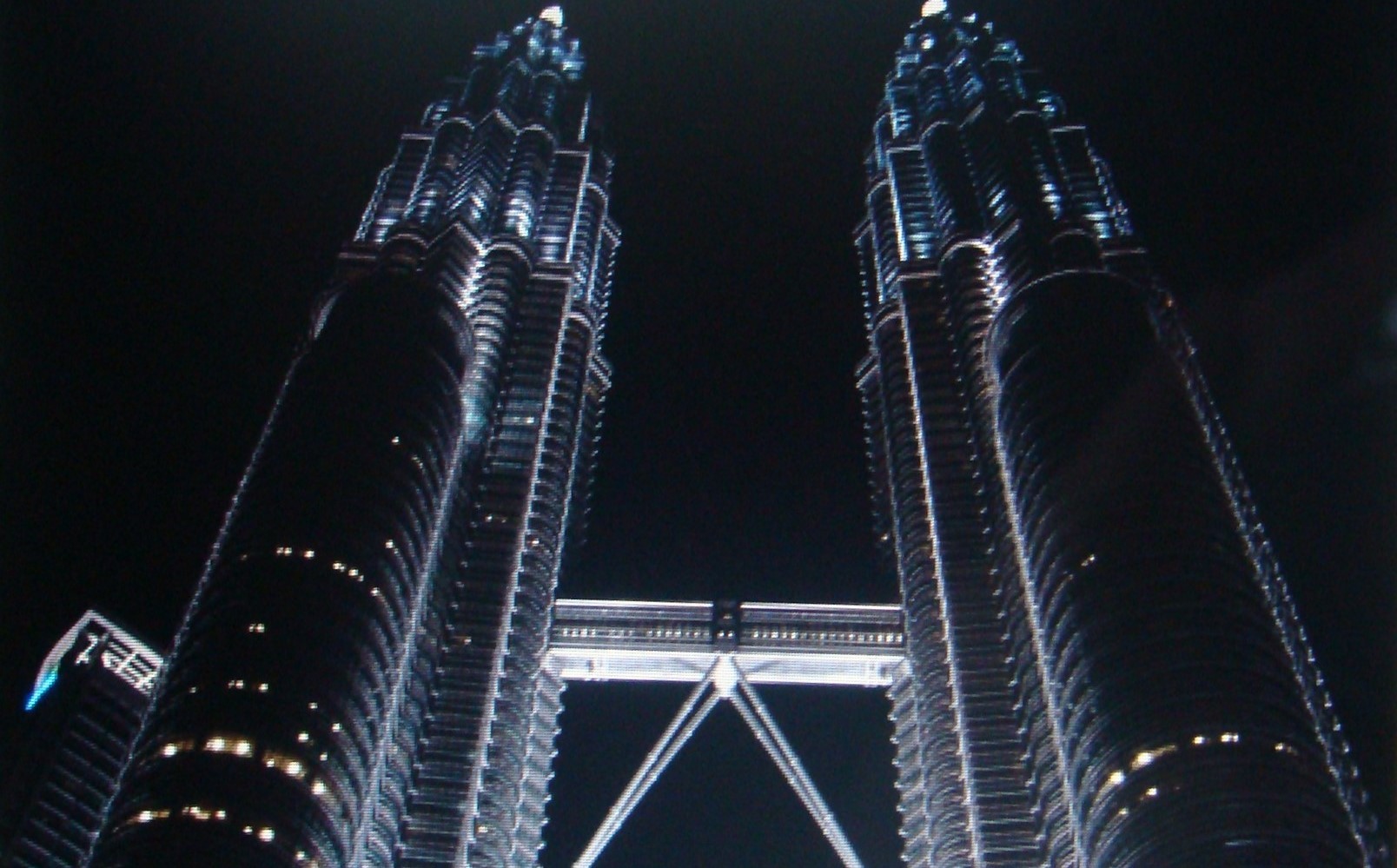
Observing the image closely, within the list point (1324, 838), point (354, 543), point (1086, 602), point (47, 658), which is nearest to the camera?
point (1324, 838)

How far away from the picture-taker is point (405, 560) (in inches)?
2992

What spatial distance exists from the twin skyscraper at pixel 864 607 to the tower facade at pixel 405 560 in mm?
203

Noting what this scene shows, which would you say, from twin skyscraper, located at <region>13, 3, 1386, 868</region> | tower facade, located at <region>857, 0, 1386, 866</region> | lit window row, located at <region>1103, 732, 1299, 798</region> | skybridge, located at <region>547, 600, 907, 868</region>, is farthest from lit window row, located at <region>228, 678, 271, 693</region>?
lit window row, located at <region>1103, 732, 1299, 798</region>

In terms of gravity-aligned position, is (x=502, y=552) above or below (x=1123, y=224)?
below

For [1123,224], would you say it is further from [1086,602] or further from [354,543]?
[354,543]

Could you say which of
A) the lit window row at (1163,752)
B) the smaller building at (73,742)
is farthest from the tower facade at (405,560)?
the smaller building at (73,742)

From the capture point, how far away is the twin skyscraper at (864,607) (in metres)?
63.0

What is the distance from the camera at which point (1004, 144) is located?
104750 mm

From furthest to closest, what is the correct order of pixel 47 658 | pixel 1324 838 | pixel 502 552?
pixel 47 658 → pixel 502 552 → pixel 1324 838

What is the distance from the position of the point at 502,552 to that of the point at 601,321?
26802mm

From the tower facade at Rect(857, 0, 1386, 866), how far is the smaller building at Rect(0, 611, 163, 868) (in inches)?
2253

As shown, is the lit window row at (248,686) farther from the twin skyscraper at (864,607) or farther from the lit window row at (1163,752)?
the lit window row at (1163,752)

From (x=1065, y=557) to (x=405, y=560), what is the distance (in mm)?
29677

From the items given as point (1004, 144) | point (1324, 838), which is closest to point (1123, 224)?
point (1004, 144)
